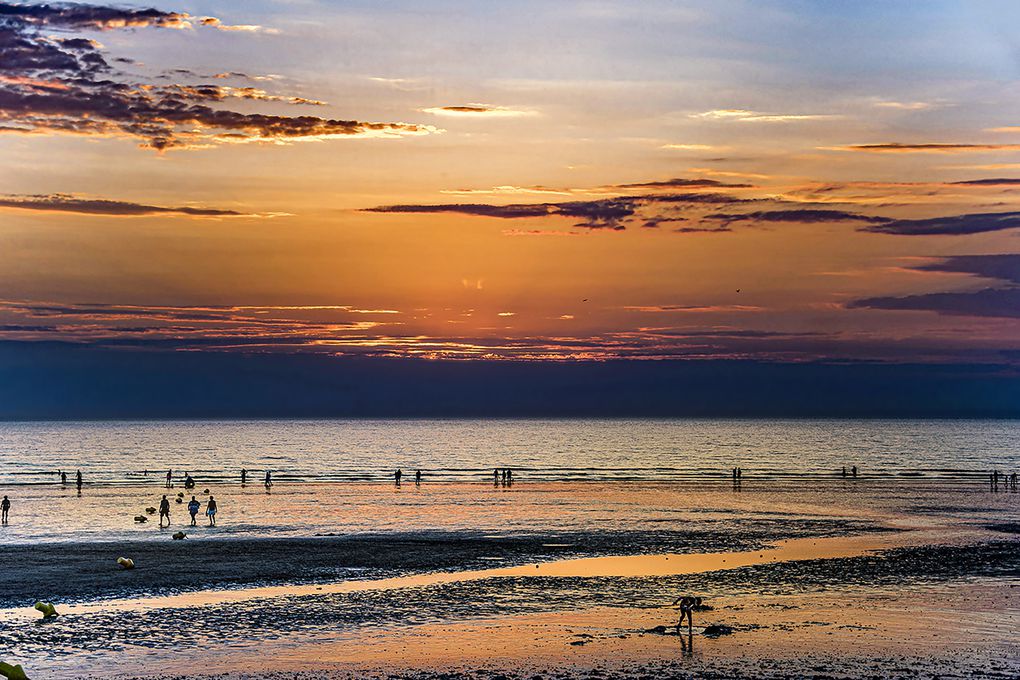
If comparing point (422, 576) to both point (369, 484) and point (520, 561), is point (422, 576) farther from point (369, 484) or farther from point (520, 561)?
point (369, 484)

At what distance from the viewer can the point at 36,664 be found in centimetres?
2670

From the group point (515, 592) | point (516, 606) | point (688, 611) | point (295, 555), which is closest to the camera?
point (688, 611)

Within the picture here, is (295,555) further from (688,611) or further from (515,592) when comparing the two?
(688,611)

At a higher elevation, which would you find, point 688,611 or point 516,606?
point 688,611

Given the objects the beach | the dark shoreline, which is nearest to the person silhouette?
the beach

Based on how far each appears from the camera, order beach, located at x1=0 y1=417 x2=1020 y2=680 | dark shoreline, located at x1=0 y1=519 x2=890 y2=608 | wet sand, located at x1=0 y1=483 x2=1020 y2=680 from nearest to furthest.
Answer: wet sand, located at x1=0 y1=483 x2=1020 y2=680 → beach, located at x1=0 y1=417 x2=1020 y2=680 → dark shoreline, located at x1=0 y1=519 x2=890 y2=608

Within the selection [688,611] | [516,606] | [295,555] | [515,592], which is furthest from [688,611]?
[295,555]

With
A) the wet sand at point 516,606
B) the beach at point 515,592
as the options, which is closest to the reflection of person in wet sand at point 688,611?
the beach at point 515,592

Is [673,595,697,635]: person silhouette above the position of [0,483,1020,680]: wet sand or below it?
above

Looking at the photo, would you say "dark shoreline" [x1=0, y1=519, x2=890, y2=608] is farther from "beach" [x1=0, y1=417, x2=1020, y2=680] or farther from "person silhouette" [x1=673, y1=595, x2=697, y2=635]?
"person silhouette" [x1=673, y1=595, x2=697, y2=635]

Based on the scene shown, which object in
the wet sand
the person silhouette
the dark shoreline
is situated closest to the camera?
Result: the wet sand

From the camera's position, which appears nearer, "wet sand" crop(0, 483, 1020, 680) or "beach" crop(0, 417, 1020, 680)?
"wet sand" crop(0, 483, 1020, 680)

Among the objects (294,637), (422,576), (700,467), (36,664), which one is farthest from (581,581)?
(700,467)

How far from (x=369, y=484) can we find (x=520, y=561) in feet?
191
